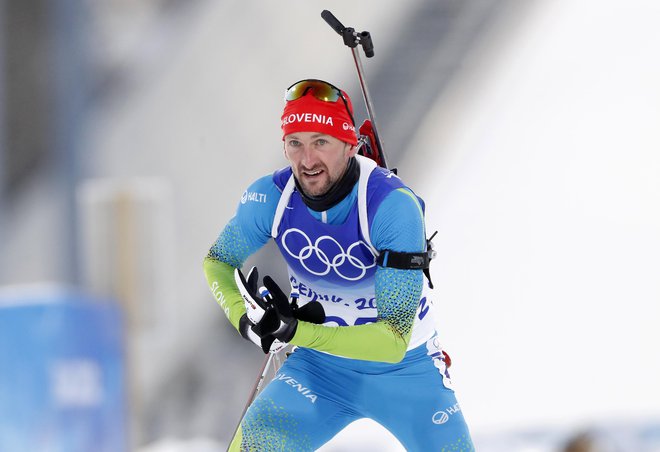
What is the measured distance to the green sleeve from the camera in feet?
13.5

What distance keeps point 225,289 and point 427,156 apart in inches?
364

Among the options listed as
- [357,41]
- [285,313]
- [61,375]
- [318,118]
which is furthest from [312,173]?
[61,375]

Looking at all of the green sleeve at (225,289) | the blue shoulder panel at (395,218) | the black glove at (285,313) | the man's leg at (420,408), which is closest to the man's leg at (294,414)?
the man's leg at (420,408)

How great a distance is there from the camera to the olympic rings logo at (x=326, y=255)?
13.6ft

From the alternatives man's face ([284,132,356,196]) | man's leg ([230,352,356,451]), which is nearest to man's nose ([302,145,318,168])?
man's face ([284,132,356,196])

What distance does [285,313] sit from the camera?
12.0ft

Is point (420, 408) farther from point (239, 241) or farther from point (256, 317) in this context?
point (239, 241)

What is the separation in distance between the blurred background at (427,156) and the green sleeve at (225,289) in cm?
684

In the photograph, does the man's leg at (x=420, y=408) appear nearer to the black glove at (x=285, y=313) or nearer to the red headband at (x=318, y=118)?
the black glove at (x=285, y=313)

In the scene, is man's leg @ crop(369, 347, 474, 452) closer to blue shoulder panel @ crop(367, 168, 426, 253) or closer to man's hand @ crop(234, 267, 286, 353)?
blue shoulder panel @ crop(367, 168, 426, 253)

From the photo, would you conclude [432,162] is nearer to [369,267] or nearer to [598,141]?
[598,141]

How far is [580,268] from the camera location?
13.1 m

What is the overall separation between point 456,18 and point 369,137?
983 centimetres

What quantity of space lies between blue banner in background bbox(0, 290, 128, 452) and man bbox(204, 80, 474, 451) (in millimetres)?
2128
